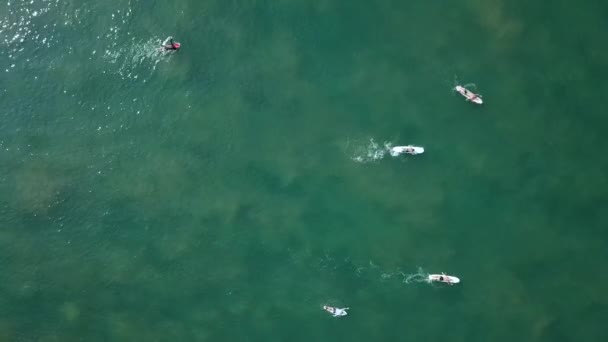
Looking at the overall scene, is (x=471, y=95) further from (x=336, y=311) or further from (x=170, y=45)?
(x=170, y=45)

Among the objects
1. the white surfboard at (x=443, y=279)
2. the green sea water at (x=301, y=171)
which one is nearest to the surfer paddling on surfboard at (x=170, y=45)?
the green sea water at (x=301, y=171)

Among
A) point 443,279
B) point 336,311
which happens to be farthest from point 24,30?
point 443,279

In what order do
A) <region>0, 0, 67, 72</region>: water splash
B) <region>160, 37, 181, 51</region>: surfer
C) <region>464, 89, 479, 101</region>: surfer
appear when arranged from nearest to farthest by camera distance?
<region>464, 89, 479, 101</region>: surfer → <region>160, 37, 181, 51</region>: surfer → <region>0, 0, 67, 72</region>: water splash

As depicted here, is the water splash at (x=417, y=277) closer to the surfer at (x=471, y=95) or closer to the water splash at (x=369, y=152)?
the water splash at (x=369, y=152)

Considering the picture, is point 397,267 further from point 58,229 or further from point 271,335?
point 58,229

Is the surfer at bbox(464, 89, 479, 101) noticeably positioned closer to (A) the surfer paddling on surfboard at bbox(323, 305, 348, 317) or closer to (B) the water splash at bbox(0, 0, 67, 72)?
(A) the surfer paddling on surfboard at bbox(323, 305, 348, 317)

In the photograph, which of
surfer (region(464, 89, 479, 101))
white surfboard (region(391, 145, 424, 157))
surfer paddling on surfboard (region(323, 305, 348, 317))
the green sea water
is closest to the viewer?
surfer (region(464, 89, 479, 101))

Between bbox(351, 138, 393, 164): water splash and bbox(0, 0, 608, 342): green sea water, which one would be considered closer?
bbox(0, 0, 608, 342): green sea water

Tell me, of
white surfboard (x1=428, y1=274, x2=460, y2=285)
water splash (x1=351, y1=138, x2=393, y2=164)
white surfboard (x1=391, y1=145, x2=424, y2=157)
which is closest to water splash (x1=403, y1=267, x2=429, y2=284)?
white surfboard (x1=428, y1=274, x2=460, y2=285)
